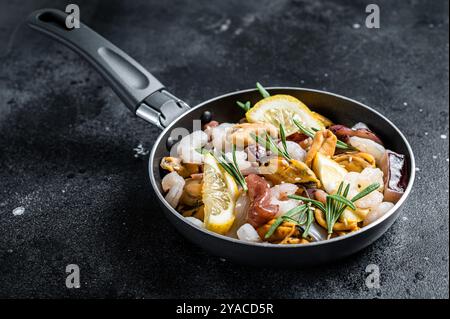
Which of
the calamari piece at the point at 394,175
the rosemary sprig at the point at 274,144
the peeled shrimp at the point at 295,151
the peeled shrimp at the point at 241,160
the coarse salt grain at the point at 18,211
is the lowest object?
the coarse salt grain at the point at 18,211

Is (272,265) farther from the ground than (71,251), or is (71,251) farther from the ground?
(272,265)

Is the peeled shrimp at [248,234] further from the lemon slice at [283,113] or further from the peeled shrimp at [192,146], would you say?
the lemon slice at [283,113]

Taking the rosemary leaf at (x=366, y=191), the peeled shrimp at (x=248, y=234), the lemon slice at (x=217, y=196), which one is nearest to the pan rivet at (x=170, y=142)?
the lemon slice at (x=217, y=196)

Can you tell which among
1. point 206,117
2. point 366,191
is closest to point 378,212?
point 366,191

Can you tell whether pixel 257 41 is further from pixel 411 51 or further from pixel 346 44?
pixel 411 51

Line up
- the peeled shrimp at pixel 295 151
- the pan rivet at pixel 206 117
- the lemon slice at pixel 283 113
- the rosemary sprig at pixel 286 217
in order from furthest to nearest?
the pan rivet at pixel 206 117, the lemon slice at pixel 283 113, the peeled shrimp at pixel 295 151, the rosemary sprig at pixel 286 217

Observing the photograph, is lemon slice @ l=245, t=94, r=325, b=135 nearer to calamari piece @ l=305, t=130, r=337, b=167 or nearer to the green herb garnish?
calamari piece @ l=305, t=130, r=337, b=167

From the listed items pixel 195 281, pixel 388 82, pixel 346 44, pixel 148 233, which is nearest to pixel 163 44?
pixel 346 44
